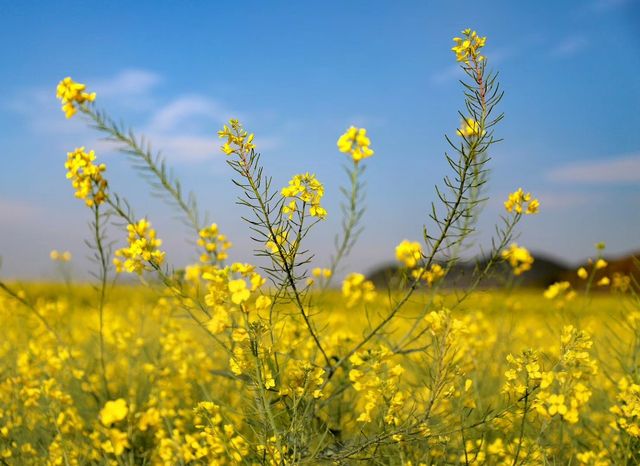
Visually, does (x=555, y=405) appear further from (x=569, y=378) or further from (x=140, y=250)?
(x=140, y=250)

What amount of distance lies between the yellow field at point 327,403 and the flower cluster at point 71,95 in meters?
0.87

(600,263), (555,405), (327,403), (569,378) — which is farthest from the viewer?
(600,263)

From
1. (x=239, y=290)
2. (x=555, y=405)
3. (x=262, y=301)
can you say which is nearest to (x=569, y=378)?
(x=555, y=405)

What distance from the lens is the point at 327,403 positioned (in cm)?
253

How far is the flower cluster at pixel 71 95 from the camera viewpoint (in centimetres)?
251

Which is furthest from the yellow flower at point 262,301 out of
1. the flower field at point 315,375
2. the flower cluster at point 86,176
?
the flower cluster at point 86,176

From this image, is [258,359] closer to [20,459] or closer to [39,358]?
[20,459]

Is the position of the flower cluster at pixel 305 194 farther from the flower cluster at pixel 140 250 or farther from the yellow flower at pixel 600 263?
the yellow flower at pixel 600 263

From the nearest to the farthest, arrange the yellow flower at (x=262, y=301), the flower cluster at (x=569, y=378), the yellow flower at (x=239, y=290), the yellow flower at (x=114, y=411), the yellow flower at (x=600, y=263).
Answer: the yellow flower at (x=114, y=411) → the yellow flower at (x=239, y=290) → the yellow flower at (x=262, y=301) → the flower cluster at (x=569, y=378) → the yellow flower at (x=600, y=263)

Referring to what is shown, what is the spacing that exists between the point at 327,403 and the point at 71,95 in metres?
1.56

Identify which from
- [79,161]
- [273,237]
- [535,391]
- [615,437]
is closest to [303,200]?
[273,237]

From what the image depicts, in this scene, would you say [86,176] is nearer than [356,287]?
Yes

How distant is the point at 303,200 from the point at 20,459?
5.93ft

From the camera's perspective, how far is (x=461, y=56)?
205cm
